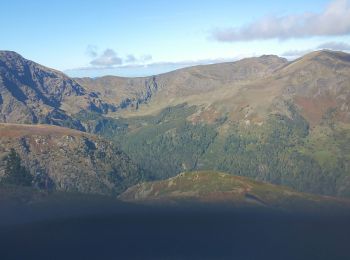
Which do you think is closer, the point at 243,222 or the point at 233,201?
the point at 243,222

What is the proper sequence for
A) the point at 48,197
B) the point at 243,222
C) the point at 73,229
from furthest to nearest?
1. the point at 48,197
2. the point at 243,222
3. the point at 73,229

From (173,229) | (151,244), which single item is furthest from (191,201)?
(151,244)

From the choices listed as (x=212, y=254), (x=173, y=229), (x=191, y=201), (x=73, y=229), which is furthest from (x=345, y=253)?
(x=191, y=201)

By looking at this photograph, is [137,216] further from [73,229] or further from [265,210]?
[265,210]

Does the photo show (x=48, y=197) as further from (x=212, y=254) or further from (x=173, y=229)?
(x=212, y=254)

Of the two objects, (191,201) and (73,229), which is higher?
(73,229)

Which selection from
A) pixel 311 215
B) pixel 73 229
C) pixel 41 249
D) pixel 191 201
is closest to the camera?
pixel 41 249
